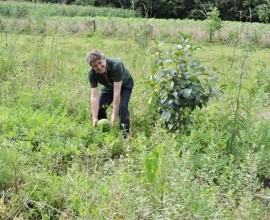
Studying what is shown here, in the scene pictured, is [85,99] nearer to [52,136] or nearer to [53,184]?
[52,136]

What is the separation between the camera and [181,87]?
19.4ft

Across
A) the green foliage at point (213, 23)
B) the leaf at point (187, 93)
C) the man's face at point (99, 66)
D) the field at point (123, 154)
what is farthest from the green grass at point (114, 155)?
the green foliage at point (213, 23)

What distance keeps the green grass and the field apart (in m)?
0.01

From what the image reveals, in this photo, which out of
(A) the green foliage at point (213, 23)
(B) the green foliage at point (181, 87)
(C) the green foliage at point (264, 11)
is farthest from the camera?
(A) the green foliage at point (213, 23)

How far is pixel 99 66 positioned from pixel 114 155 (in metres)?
1.13

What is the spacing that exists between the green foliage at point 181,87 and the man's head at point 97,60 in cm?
77

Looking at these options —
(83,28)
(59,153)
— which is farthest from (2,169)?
(83,28)

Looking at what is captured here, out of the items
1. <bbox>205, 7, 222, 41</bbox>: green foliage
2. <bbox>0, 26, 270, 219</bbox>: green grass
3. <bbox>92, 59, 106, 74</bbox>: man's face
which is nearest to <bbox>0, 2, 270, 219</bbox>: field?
<bbox>0, 26, 270, 219</bbox>: green grass

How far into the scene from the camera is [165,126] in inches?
238

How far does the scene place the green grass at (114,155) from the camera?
3.44 metres

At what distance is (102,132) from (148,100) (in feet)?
3.05

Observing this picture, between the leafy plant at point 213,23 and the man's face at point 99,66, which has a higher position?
the leafy plant at point 213,23

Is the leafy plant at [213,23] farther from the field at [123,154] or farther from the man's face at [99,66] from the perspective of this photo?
the man's face at [99,66]

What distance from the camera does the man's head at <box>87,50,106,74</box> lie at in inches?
221
